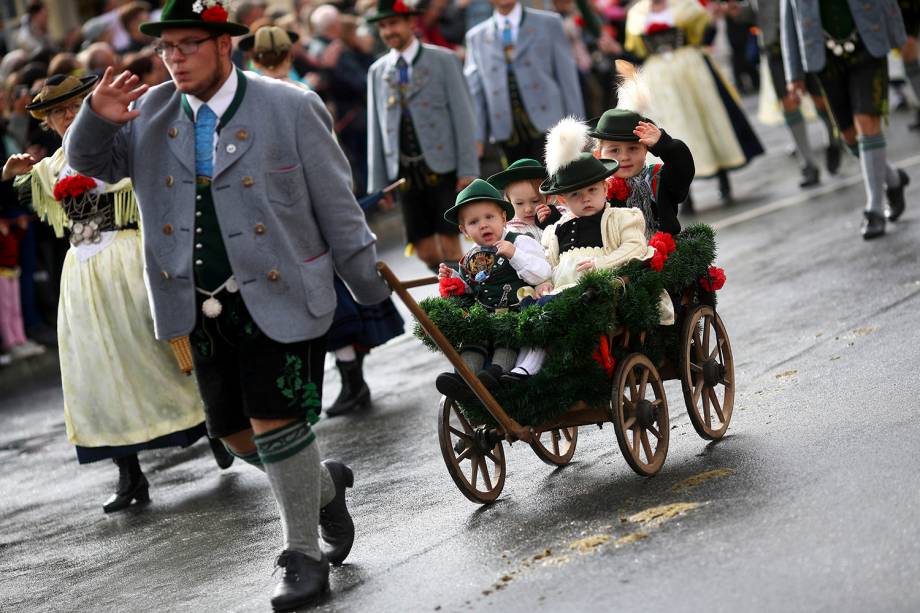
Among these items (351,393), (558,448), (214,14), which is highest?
(214,14)

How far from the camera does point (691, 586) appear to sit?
472 cm

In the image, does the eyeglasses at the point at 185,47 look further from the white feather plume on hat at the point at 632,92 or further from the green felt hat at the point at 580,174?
the white feather plume on hat at the point at 632,92

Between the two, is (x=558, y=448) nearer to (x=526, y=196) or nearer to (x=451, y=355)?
(x=526, y=196)

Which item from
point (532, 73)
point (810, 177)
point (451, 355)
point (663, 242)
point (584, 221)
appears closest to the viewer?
point (451, 355)

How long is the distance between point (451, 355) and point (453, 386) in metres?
0.36

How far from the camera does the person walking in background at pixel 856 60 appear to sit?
10320 mm

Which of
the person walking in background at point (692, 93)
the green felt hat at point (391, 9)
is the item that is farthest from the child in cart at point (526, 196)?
the person walking in background at point (692, 93)

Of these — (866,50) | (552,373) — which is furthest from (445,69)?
(552,373)

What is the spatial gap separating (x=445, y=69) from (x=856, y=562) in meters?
6.23

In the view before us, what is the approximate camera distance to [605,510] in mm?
5770

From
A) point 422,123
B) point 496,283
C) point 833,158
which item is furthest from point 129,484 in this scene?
point 833,158

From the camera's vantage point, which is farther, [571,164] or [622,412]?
[571,164]

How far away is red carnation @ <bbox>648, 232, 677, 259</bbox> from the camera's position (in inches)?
248

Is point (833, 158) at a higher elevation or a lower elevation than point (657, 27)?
lower
